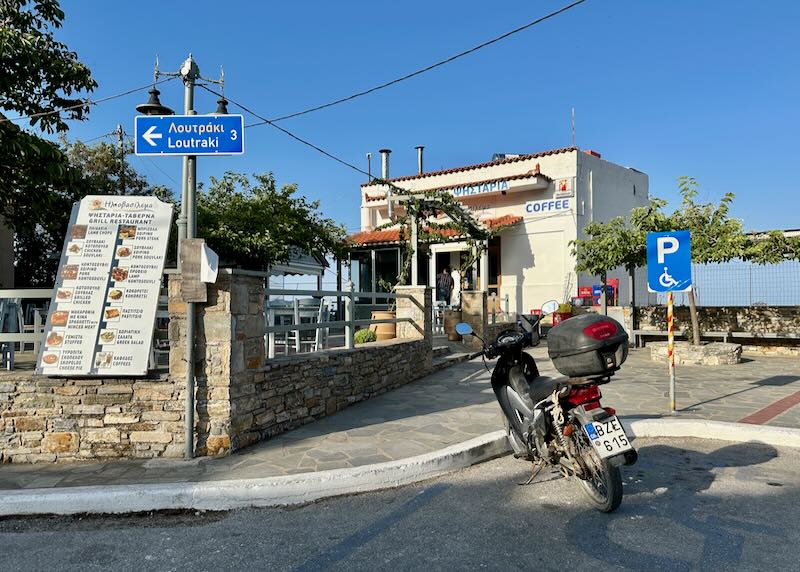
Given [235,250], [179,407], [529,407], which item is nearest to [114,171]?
[235,250]

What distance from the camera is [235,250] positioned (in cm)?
1423

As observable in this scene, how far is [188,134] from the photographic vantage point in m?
4.78

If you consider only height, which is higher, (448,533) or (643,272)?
(643,272)

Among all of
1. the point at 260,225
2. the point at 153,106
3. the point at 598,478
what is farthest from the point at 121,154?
the point at 598,478

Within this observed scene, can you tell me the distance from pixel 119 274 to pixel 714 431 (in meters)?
6.07

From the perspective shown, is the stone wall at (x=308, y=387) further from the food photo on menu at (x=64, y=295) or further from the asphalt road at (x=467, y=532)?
the food photo on menu at (x=64, y=295)

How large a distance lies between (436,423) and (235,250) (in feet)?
32.3

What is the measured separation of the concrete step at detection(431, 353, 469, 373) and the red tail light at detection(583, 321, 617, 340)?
6238 mm

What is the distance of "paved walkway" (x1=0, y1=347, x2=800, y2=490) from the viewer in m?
4.39

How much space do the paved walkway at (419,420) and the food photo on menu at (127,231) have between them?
207 centimetres

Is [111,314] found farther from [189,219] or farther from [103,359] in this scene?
[189,219]

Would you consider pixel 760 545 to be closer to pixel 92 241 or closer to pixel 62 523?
pixel 62 523

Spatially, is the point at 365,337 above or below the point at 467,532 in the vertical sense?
above

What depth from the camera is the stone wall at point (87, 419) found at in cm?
474
